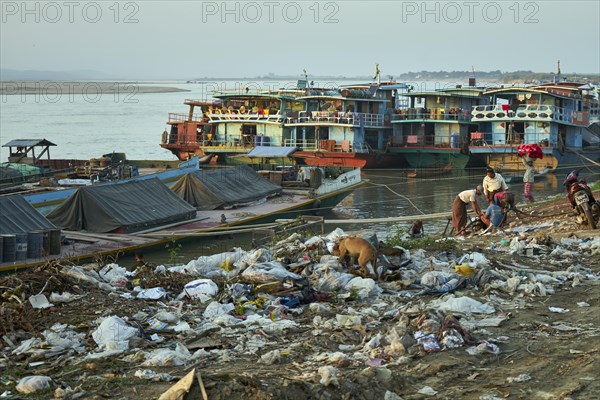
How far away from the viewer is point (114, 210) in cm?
2164

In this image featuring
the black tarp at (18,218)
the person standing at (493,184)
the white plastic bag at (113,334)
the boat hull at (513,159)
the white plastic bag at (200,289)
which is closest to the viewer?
the white plastic bag at (113,334)

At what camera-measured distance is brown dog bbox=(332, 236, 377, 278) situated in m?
10.4

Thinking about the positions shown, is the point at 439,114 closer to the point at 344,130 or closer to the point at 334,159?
the point at 344,130

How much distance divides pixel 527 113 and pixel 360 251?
1196 inches

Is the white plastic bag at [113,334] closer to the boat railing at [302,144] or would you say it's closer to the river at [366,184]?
the river at [366,184]

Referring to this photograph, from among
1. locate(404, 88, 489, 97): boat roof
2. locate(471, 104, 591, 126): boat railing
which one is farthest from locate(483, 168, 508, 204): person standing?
locate(404, 88, 489, 97): boat roof

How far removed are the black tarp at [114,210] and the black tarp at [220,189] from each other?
2730 millimetres

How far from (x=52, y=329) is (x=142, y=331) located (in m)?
0.81

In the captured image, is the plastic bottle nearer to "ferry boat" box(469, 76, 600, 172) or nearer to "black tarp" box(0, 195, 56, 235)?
"black tarp" box(0, 195, 56, 235)

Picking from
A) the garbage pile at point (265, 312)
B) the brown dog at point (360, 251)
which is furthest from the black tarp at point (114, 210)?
the brown dog at point (360, 251)

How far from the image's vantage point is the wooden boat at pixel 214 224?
18.2m

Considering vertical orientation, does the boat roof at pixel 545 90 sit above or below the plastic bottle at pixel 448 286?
above

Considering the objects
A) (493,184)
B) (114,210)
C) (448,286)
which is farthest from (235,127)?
(448,286)

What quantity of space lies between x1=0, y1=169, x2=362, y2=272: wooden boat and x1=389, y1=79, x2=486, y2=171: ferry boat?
428 inches
